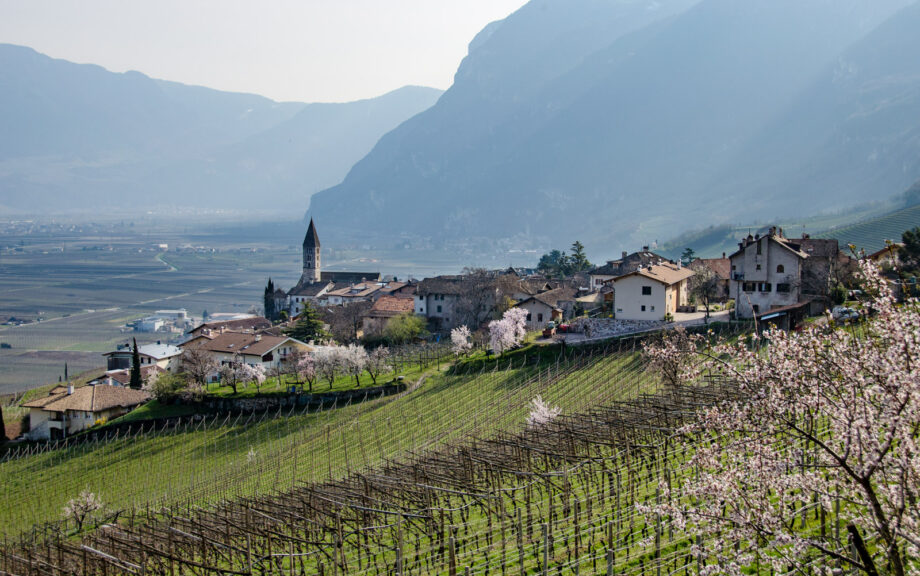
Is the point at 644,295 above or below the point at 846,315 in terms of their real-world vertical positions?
below

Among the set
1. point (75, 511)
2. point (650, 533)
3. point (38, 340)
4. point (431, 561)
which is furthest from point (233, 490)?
point (38, 340)

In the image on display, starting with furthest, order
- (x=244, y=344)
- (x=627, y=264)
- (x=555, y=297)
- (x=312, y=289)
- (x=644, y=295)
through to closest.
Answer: (x=312, y=289), (x=627, y=264), (x=555, y=297), (x=244, y=344), (x=644, y=295)

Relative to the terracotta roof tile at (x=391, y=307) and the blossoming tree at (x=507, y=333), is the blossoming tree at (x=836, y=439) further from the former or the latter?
the terracotta roof tile at (x=391, y=307)

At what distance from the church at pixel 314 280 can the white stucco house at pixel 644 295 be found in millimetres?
71921

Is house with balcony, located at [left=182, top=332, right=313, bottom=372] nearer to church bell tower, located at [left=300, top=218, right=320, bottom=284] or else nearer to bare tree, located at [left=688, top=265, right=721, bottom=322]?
bare tree, located at [left=688, top=265, right=721, bottom=322]

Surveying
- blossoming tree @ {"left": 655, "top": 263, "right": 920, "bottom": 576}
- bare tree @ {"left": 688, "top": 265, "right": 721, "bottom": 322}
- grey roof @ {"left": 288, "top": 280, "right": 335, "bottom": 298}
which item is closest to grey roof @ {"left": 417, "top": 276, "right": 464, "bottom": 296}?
bare tree @ {"left": 688, "top": 265, "right": 721, "bottom": 322}

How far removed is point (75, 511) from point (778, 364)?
1473 inches

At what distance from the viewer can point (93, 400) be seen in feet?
200

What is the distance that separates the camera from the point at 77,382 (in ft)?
282

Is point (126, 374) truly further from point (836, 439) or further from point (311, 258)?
point (836, 439)

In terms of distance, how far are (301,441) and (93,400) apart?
1015 inches

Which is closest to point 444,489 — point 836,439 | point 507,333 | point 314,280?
point 836,439

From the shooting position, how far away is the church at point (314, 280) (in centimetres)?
12331

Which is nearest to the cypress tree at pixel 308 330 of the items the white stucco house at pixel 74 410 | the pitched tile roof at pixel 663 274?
the white stucco house at pixel 74 410
